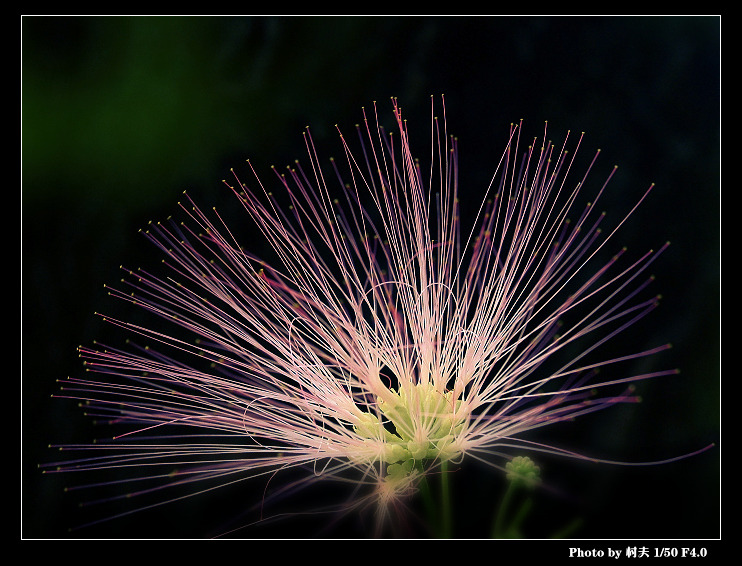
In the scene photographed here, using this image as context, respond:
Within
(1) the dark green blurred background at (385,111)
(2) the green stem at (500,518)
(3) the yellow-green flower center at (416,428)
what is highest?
(1) the dark green blurred background at (385,111)

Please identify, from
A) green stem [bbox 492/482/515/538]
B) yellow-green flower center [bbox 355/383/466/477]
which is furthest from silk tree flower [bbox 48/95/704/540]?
green stem [bbox 492/482/515/538]

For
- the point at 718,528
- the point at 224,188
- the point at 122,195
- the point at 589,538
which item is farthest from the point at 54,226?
the point at 718,528

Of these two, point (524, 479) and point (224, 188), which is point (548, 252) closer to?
point (524, 479)

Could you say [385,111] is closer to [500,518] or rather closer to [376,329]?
[376,329]

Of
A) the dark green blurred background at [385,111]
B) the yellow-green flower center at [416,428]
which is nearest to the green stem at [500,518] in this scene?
the dark green blurred background at [385,111]

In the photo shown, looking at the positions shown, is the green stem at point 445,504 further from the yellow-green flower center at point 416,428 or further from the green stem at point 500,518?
the green stem at point 500,518

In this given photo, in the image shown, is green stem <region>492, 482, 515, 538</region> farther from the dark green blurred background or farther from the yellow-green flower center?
the yellow-green flower center

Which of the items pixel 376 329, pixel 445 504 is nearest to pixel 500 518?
pixel 445 504
